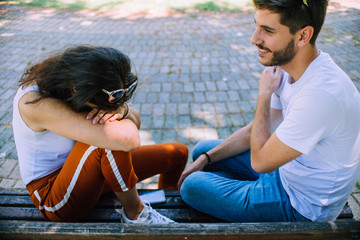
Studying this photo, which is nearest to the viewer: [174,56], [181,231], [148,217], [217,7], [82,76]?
[181,231]

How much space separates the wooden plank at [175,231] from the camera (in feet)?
4.62

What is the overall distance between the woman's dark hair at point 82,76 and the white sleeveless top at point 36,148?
118 millimetres

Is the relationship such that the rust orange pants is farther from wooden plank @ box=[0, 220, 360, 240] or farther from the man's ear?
the man's ear

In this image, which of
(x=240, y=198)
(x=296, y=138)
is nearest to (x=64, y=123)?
(x=240, y=198)

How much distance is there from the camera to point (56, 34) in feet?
22.4

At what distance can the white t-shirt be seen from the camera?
1531 mm

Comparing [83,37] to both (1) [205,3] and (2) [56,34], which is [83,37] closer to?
(2) [56,34]

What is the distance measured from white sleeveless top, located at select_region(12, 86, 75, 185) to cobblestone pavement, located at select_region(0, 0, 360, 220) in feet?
2.21

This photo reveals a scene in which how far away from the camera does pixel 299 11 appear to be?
1779 mm

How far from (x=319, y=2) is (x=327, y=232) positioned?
1354mm

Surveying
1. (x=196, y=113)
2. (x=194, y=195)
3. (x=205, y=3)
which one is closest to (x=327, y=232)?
(x=194, y=195)

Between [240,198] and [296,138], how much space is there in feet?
1.96

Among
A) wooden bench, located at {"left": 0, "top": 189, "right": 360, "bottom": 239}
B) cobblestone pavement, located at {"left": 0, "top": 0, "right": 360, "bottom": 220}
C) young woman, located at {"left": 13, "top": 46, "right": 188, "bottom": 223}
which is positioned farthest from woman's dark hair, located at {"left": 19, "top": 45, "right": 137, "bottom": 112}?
wooden bench, located at {"left": 0, "top": 189, "right": 360, "bottom": 239}

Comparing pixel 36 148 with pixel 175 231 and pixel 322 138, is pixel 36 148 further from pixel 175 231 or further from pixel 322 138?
pixel 322 138
